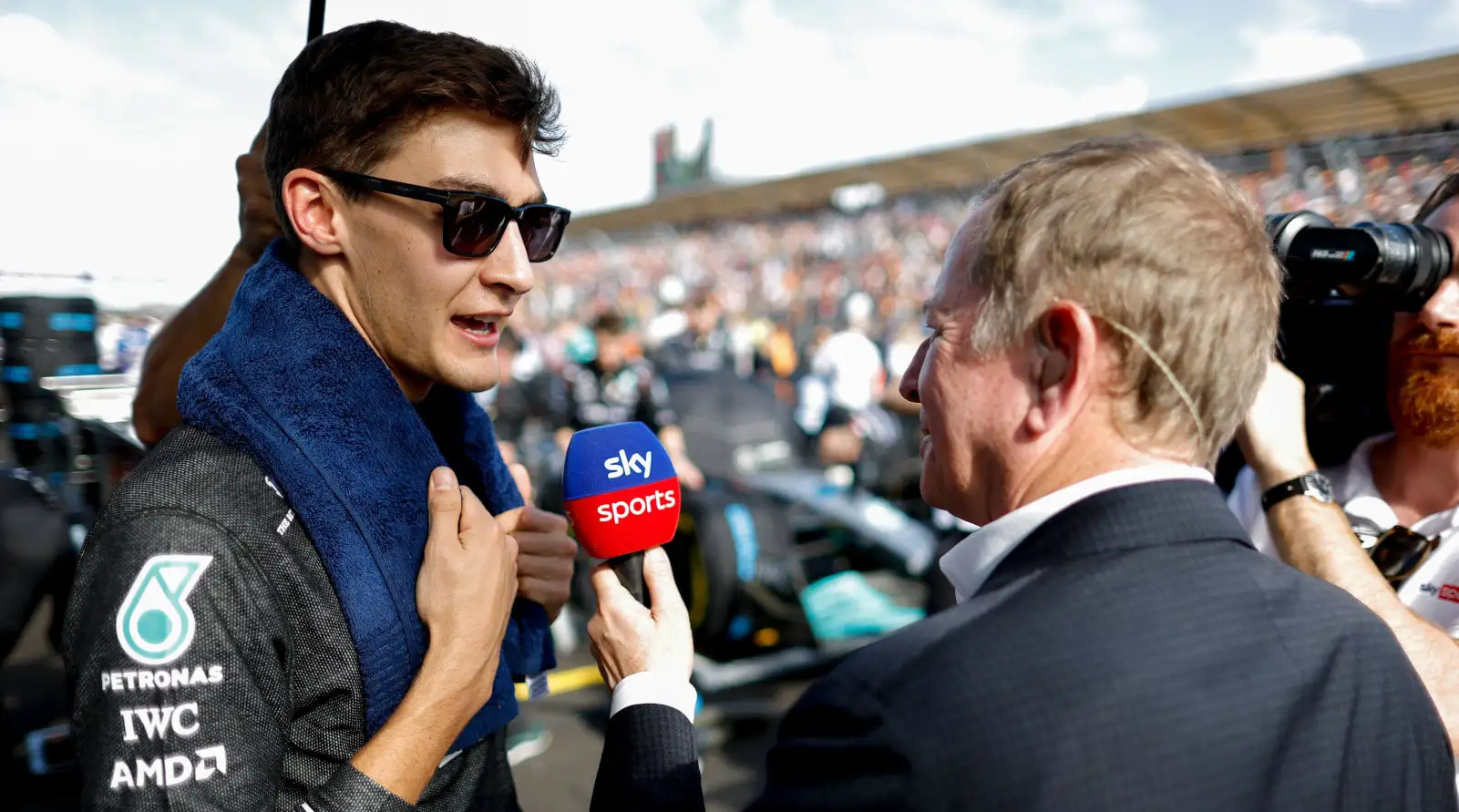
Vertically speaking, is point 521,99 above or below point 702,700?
above

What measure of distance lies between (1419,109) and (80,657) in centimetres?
1357

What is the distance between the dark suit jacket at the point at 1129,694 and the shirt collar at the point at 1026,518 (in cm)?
3

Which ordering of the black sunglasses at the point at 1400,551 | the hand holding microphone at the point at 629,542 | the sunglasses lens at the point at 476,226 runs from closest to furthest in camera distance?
the hand holding microphone at the point at 629,542
the sunglasses lens at the point at 476,226
the black sunglasses at the point at 1400,551

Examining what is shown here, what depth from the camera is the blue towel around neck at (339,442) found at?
1.31 metres

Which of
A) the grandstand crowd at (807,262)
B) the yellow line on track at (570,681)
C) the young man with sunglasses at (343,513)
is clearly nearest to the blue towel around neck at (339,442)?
the young man with sunglasses at (343,513)

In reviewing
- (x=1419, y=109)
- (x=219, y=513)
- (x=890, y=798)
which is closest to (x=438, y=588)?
(x=219, y=513)

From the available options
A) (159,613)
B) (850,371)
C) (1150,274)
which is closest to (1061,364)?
(1150,274)

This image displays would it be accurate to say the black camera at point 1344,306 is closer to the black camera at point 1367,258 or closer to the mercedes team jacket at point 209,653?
the black camera at point 1367,258

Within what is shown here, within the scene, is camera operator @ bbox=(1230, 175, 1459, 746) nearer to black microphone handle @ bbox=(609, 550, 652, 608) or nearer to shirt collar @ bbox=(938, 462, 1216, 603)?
shirt collar @ bbox=(938, 462, 1216, 603)

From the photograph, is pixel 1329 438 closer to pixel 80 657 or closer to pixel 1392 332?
pixel 1392 332

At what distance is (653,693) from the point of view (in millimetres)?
1331

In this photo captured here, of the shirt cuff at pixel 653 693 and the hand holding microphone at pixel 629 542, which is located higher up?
the hand holding microphone at pixel 629 542

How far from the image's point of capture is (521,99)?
1.58m

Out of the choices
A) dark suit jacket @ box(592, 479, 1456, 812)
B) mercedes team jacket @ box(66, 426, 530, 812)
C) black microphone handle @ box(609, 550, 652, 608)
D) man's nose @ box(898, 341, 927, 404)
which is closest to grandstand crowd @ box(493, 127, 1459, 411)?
man's nose @ box(898, 341, 927, 404)
